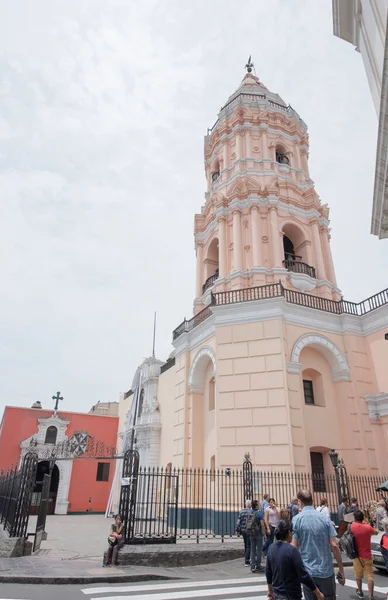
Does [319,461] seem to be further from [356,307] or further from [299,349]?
[356,307]

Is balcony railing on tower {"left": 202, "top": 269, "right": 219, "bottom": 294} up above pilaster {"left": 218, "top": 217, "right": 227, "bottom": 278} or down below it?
below

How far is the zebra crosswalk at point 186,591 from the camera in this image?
21.0ft

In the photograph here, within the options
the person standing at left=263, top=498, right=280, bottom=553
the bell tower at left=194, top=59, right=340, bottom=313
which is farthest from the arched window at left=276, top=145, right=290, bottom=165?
the person standing at left=263, top=498, right=280, bottom=553

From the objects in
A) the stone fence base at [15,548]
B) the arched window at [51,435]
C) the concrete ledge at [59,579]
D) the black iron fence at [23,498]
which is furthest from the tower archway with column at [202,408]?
the arched window at [51,435]

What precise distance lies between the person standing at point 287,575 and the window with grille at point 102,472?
Result: 2768cm

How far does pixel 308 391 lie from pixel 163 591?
11237mm

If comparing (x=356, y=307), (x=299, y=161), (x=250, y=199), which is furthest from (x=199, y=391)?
(x=299, y=161)

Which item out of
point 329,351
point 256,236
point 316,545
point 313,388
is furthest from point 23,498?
point 256,236

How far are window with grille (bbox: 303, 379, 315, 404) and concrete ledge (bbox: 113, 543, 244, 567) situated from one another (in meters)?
7.68

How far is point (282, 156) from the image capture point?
23438 mm

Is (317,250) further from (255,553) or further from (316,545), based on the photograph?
(316,545)

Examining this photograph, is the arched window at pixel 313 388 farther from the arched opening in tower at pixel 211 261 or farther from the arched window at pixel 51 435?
the arched window at pixel 51 435

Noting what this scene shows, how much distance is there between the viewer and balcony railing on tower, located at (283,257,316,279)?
19500 mm

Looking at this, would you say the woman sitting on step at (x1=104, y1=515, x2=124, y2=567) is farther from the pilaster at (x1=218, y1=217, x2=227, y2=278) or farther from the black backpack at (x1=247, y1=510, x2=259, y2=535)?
the pilaster at (x1=218, y1=217, x2=227, y2=278)
